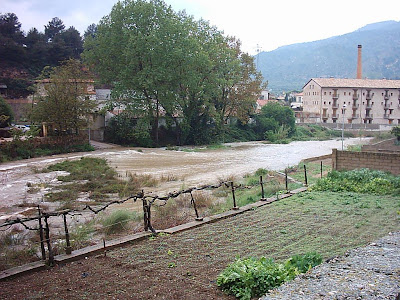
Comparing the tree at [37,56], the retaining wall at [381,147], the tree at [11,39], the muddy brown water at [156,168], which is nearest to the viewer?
the muddy brown water at [156,168]

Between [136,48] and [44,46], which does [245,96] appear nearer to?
[136,48]

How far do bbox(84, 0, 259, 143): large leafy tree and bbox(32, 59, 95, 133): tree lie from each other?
413 centimetres

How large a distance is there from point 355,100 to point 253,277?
77.6 metres

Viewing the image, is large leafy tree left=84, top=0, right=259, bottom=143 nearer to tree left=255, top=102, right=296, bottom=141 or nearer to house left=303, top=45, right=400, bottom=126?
tree left=255, top=102, right=296, bottom=141

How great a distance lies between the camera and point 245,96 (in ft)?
159

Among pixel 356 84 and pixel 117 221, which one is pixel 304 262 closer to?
pixel 117 221

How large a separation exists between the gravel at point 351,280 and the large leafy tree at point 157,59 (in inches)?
1241

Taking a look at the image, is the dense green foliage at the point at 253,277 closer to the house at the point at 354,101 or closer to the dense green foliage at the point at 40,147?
the dense green foliage at the point at 40,147

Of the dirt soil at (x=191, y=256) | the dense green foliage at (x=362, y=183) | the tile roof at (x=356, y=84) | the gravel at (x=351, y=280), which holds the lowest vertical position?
the dense green foliage at (x=362, y=183)

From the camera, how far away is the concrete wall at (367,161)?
17141mm

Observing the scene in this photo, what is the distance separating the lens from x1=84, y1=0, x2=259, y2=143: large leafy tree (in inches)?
1452

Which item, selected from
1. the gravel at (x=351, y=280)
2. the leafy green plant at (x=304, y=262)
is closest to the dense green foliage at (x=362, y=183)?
the gravel at (x=351, y=280)

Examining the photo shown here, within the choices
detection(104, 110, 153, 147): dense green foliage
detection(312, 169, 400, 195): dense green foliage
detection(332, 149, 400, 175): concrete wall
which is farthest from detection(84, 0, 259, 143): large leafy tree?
detection(312, 169, 400, 195): dense green foliage

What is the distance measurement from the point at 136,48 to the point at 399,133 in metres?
25.2
